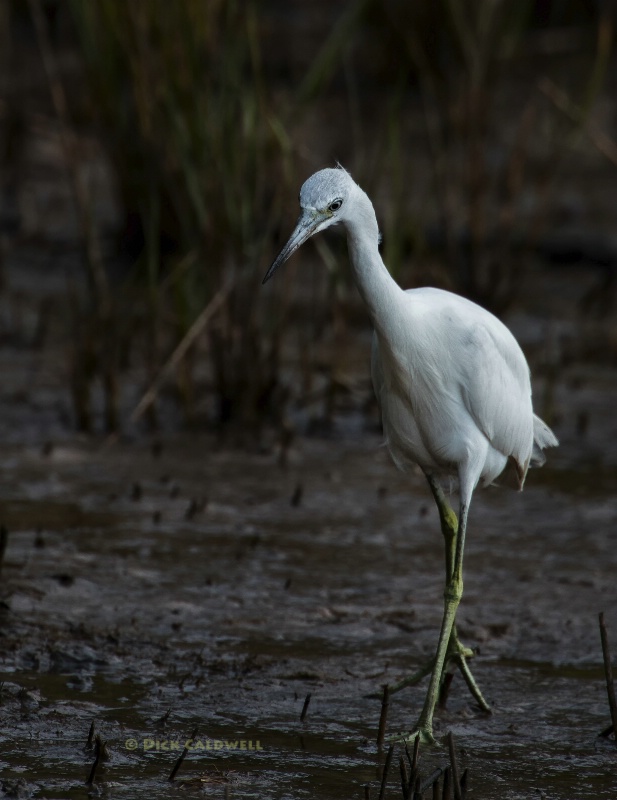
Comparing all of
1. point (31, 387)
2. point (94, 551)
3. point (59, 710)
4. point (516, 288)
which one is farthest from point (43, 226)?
point (59, 710)

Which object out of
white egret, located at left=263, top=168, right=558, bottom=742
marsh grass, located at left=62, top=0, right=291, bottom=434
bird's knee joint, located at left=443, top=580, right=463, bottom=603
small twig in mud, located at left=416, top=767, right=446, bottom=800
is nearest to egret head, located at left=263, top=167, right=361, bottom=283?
white egret, located at left=263, top=168, right=558, bottom=742

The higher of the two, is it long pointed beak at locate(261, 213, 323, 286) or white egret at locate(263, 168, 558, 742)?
long pointed beak at locate(261, 213, 323, 286)

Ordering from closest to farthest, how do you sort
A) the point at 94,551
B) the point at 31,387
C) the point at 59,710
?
the point at 59,710, the point at 94,551, the point at 31,387

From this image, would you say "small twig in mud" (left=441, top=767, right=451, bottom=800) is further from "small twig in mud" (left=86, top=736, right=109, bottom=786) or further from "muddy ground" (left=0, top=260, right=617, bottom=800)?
"small twig in mud" (left=86, top=736, right=109, bottom=786)

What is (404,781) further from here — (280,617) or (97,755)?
(280,617)

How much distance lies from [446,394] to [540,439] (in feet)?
2.56

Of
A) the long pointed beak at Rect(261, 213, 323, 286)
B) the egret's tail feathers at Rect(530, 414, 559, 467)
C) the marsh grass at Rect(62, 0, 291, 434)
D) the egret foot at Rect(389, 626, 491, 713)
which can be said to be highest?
the marsh grass at Rect(62, 0, 291, 434)

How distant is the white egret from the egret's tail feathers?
33cm

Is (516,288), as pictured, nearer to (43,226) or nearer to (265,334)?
(265,334)

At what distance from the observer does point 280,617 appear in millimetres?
4359

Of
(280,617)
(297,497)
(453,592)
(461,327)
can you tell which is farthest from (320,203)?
(297,497)

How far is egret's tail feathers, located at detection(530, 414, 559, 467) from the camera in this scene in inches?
172

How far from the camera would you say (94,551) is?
16.0ft

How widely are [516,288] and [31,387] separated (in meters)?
2.71
